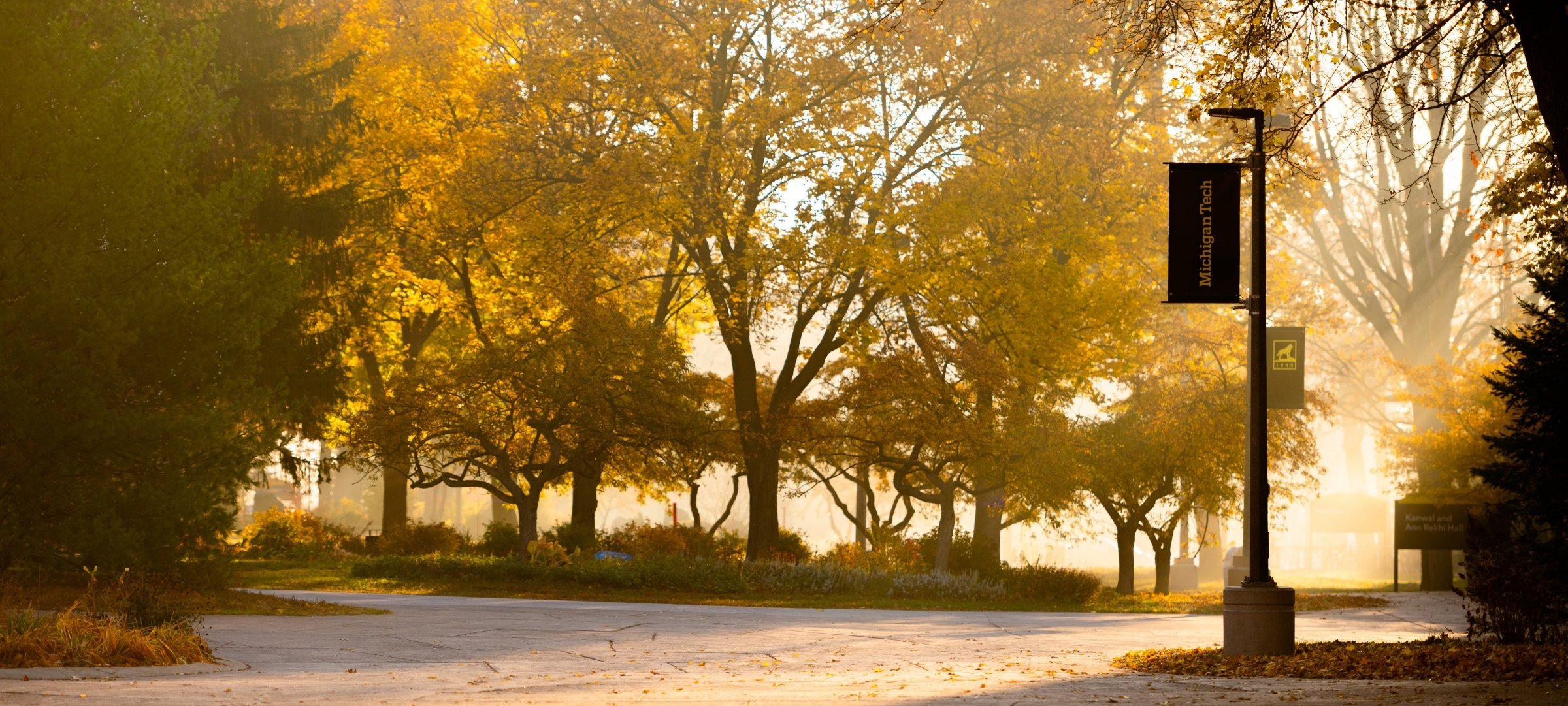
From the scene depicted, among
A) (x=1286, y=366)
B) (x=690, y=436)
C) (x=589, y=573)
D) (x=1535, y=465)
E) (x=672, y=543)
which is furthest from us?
(x=672, y=543)

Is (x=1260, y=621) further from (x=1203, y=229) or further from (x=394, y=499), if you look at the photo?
(x=394, y=499)

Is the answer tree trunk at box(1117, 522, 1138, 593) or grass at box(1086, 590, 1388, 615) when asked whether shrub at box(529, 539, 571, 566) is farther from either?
tree trunk at box(1117, 522, 1138, 593)

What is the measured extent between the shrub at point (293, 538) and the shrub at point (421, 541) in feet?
6.19

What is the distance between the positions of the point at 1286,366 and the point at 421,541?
21.0 meters

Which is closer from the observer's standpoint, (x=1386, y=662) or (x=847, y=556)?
(x=1386, y=662)

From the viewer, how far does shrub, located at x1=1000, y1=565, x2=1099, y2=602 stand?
27.9 meters

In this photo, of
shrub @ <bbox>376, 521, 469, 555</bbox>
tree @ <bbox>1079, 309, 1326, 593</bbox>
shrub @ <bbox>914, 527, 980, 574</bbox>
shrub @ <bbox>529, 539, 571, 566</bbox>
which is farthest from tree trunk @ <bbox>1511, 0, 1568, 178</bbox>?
shrub @ <bbox>376, 521, 469, 555</bbox>

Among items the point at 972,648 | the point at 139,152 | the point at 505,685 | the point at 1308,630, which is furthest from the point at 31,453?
the point at 1308,630

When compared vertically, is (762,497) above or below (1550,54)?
below

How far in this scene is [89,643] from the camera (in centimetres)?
1152

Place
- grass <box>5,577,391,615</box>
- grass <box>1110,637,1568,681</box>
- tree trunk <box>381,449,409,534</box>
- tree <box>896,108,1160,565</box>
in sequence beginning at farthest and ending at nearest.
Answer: tree trunk <box>381,449,409,534</box> < tree <box>896,108,1160,565</box> < grass <box>5,577,391,615</box> < grass <box>1110,637,1568,681</box>

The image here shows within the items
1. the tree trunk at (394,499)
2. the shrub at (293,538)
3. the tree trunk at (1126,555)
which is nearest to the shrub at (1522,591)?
the tree trunk at (1126,555)

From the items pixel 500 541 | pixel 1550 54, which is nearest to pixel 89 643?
pixel 1550 54

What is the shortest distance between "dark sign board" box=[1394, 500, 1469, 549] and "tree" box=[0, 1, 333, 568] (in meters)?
28.2
